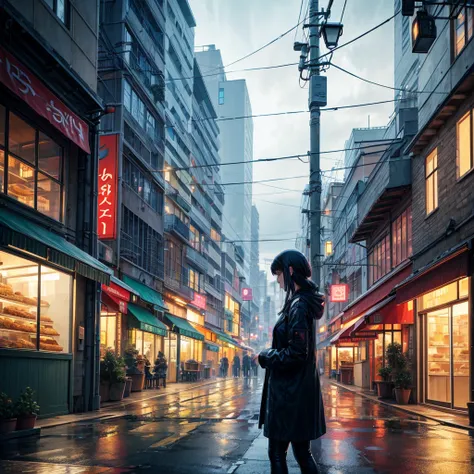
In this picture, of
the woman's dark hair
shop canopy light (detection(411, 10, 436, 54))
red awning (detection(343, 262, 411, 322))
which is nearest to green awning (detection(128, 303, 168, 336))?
red awning (detection(343, 262, 411, 322))

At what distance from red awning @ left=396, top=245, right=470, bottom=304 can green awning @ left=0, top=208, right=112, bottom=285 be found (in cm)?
822

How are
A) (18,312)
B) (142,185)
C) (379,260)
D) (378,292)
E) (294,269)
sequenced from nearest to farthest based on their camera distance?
(294,269), (18,312), (378,292), (379,260), (142,185)

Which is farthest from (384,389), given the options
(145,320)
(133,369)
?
(145,320)

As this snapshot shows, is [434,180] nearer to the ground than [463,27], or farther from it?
nearer to the ground

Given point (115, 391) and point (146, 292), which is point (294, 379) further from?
point (146, 292)

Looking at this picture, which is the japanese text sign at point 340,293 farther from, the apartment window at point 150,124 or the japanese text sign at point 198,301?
the apartment window at point 150,124

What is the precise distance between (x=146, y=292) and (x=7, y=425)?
2240 centimetres

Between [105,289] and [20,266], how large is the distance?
6.65 metres

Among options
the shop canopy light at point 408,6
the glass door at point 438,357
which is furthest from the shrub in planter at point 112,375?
the shop canopy light at point 408,6

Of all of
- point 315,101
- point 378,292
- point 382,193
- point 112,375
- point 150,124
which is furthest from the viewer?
point 150,124

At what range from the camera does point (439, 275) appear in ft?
51.6

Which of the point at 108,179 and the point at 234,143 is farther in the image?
the point at 234,143

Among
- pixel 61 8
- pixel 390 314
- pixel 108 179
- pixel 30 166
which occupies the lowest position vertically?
pixel 390 314

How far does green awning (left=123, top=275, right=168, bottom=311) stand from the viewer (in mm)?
29909
